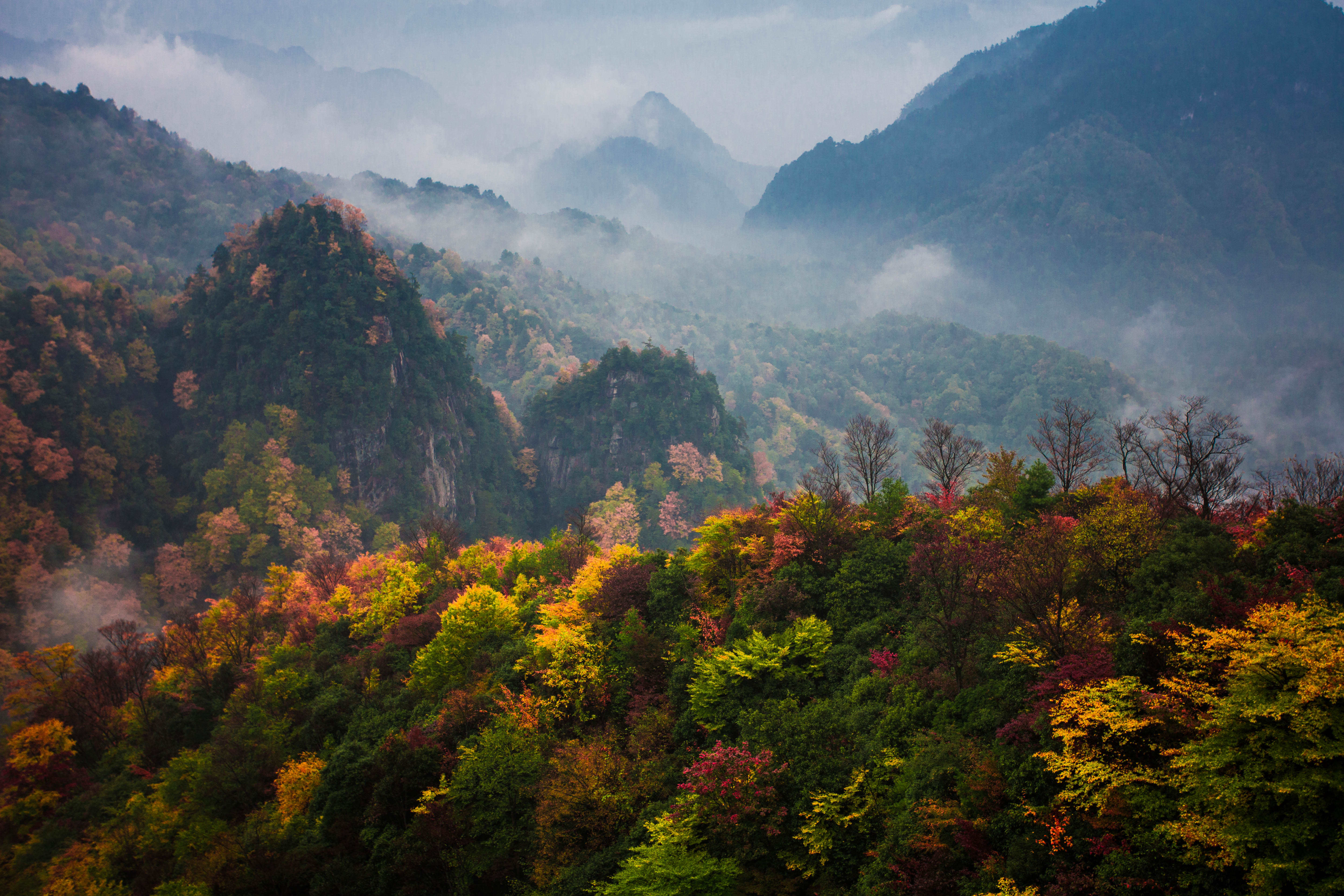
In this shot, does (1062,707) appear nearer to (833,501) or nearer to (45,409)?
(833,501)

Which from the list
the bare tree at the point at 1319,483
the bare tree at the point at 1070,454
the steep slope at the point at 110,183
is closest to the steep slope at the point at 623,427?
the bare tree at the point at 1070,454

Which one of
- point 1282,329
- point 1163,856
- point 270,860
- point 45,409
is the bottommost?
point 270,860

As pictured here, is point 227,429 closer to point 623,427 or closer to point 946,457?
point 623,427

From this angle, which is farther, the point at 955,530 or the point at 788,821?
the point at 955,530

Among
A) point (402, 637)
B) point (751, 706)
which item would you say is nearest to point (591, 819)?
point (751, 706)

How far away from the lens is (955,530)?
2316 centimetres

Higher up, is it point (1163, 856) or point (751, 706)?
point (1163, 856)

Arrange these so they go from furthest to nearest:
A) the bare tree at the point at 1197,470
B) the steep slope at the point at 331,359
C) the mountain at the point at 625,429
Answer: the mountain at the point at 625,429, the steep slope at the point at 331,359, the bare tree at the point at 1197,470

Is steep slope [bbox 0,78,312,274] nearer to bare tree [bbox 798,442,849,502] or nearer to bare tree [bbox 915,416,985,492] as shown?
bare tree [bbox 798,442,849,502]

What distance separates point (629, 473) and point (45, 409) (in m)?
70.5

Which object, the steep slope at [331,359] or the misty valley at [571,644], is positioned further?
the steep slope at [331,359]

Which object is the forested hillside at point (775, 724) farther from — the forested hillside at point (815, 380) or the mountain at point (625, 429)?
the forested hillside at point (815, 380)

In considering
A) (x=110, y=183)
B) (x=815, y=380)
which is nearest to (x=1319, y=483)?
(x=815, y=380)

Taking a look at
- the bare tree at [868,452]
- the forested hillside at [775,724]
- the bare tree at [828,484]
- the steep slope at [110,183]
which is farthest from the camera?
the steep slope at [110,183]
